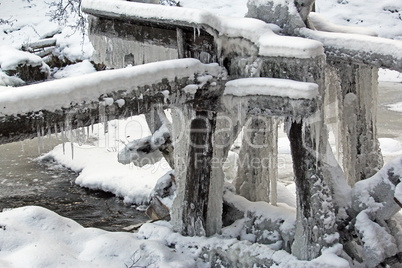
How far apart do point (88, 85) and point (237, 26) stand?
139cm

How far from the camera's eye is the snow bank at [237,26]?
400 centimetres

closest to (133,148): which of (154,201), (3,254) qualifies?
(154,201)

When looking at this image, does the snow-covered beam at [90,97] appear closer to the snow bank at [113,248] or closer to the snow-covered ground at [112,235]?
the snow-covered ground at [112,235]

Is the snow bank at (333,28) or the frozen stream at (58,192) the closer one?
the snow bank at (333,28)

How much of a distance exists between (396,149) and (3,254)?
27.2ft

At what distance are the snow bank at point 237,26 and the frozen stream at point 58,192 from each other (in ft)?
11.5

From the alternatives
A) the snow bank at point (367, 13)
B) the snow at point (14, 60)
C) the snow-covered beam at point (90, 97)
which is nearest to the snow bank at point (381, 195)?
the snow-covered beam at point (90, 97)

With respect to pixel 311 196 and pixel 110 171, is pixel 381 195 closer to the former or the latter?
pixel 311 196

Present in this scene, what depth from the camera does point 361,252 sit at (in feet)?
16.1

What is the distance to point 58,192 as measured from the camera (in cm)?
928

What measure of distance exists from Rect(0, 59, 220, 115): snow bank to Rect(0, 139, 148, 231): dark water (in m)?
3.99

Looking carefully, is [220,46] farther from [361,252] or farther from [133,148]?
[133,148]

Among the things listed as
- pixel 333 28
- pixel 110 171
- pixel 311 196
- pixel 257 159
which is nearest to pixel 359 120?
pixel 333 28

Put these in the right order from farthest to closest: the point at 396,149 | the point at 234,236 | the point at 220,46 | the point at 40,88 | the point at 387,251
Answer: the point at 396,149
the point at 234,236
the point at 387,251
the point at 220,46
the point at 40,88
